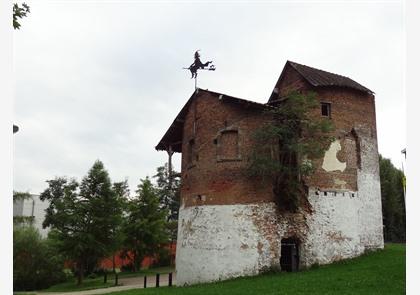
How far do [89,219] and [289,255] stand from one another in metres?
17.2

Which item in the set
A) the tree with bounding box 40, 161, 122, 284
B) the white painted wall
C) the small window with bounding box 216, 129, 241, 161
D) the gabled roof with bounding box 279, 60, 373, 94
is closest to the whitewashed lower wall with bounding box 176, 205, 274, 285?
the small window with bounding box 216, 129, 241, 161

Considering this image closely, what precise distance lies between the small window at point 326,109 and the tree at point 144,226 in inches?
801

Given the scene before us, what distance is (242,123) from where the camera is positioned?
72.5 feet

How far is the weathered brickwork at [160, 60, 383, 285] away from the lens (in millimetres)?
20969

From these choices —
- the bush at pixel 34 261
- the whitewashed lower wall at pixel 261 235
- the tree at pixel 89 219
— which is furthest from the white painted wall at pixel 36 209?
the whitewashed lower wall at pixel 261 235

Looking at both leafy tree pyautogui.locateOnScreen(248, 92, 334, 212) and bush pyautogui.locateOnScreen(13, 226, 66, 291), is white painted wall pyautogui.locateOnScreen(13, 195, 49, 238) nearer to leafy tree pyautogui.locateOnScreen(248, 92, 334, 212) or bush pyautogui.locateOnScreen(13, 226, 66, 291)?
bush pyautogui.locateOnScreen(13, 226, 66, 291)

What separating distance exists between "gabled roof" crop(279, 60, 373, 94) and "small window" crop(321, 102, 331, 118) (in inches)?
42.6

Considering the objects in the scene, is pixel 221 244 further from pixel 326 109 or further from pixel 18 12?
pixel 18 12

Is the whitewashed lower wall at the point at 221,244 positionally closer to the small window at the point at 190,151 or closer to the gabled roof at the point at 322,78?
the small window at the point at 190,151

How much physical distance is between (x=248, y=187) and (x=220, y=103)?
4754 millimetres

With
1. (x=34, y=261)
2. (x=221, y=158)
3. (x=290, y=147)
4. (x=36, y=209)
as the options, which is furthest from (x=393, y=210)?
(x=36, y=209)

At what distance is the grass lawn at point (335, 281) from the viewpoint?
14383 mm

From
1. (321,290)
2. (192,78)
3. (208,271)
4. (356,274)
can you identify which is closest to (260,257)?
(208,271)

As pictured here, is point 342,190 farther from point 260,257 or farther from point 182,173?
point 182,173
